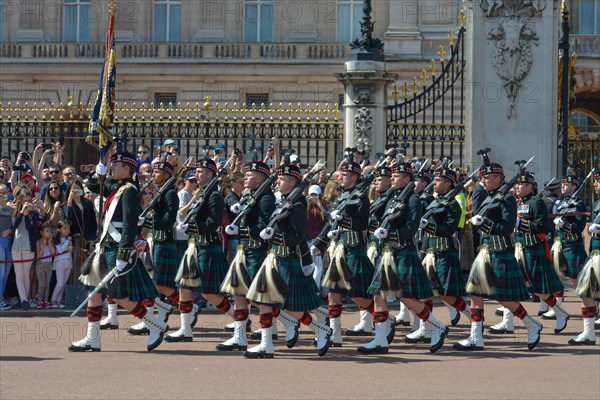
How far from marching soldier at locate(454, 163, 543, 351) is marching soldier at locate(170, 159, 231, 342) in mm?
2400

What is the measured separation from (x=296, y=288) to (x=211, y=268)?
128 centimetres

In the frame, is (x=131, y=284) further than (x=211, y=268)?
No

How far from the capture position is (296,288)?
12555 mm

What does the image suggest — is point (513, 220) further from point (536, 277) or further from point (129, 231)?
point (129, 231)

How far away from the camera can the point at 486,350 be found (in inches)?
523

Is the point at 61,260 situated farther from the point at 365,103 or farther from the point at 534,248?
the point at 365,103

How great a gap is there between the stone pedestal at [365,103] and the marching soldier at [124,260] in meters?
7.64

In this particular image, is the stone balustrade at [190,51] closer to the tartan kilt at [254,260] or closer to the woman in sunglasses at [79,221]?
the woman in sunglasses at [79,221]

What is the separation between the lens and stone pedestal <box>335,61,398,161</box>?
20.1m

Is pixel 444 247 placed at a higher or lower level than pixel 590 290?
higher

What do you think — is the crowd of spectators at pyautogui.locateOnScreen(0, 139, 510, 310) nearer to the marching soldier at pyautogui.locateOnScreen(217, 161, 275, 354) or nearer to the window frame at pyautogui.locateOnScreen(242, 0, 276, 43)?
the marching soldier at pyautogui.locateOnScreen(217, 161, 275, 354)

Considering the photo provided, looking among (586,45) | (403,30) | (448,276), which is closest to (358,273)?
(448,276)

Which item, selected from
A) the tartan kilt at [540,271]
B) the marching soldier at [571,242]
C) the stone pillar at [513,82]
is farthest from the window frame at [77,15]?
the tartan kilt at [540,271]

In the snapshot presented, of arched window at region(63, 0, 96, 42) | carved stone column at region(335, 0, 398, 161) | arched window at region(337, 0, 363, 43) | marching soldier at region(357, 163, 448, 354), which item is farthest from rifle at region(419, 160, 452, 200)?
arched window at region(63, 0, 96, 42)
